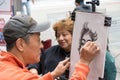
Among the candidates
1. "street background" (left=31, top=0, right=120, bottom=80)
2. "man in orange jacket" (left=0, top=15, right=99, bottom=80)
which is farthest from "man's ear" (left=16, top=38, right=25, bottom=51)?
"street background" (left=31, top=0, right=120, bottom=80)

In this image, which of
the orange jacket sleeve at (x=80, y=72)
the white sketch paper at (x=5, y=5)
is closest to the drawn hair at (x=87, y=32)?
the orange jacket sleeve at (x=80, y=72)

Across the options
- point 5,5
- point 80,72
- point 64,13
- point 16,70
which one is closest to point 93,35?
point 80,72

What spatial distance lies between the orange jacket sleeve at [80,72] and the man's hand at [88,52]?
41mm

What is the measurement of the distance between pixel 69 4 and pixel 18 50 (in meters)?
7.12

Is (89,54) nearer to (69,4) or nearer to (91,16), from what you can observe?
(91,16)

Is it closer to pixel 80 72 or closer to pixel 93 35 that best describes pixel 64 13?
pixel 93 35

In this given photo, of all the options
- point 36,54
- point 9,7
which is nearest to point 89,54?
point 36,54

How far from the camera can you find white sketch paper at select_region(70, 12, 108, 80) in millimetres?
2074

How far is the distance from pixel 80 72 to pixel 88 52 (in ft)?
0.45

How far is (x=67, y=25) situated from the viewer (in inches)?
114

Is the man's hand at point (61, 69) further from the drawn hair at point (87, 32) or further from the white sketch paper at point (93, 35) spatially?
the drawn hair at point (87, 32)

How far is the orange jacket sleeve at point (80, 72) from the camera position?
2003mm

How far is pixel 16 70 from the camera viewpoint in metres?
1.79

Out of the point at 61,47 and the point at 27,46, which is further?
the point at 61,47
